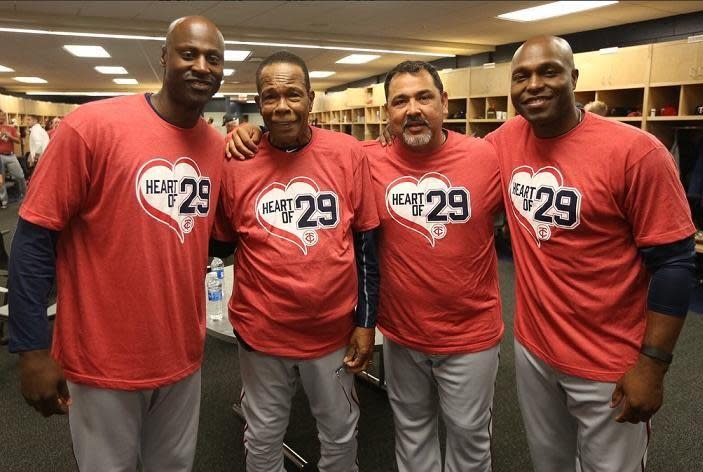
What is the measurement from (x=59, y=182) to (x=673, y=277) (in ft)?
5.13

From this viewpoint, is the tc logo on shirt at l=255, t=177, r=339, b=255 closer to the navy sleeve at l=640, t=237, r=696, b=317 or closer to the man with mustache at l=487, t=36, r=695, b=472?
the man with mustache at l=487, t=36, r=695, b=472

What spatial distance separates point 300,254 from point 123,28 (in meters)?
6.81

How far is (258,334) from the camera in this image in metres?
1.60

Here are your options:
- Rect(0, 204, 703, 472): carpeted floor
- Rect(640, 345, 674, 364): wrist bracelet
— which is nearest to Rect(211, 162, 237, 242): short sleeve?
Rect(0, 204, 703, 472): carpeted floor

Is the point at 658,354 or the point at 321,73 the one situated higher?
the point at 321,73

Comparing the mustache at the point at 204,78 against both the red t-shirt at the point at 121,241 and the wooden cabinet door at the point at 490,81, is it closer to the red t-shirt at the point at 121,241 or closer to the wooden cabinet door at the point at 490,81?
the red t-shirt at the point at 121,241

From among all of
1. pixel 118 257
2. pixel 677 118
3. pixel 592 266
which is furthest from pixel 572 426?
pixel 677 118

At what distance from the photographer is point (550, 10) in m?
6.11

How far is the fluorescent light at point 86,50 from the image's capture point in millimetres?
8398

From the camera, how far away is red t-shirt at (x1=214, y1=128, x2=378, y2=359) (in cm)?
157

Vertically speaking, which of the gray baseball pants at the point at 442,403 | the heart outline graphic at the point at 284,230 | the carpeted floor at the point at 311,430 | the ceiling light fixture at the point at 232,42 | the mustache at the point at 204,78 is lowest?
the carpeted floor at the point at 311,430

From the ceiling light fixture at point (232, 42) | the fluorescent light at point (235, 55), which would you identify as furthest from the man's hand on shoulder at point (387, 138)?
the fluorescent light at point (235, 55)

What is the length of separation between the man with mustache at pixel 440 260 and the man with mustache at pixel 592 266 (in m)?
0.16

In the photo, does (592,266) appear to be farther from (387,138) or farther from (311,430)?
(311,430)
